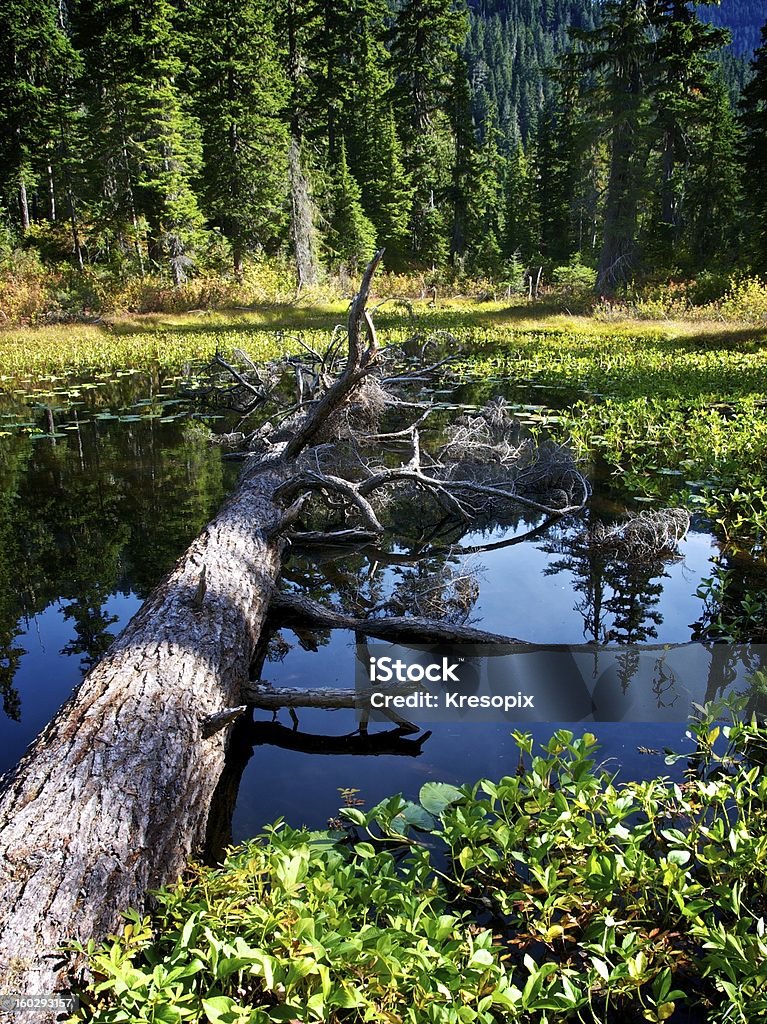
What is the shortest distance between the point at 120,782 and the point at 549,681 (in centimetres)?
254

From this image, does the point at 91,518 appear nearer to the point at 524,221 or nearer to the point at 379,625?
the point at 379,625

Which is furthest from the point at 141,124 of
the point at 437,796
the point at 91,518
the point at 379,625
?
the point at 437,796

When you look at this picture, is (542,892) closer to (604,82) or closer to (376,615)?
(376,615)

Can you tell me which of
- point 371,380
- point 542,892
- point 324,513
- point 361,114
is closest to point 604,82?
point 361,114

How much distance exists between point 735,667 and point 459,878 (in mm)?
2431

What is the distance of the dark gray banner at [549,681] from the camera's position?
392 centimetres

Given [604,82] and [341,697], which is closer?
[341,697]

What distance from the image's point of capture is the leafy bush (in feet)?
6.16

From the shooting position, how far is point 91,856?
7.69ft

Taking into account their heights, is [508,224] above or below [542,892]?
above

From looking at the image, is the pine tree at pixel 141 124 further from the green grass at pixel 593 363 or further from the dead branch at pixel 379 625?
the dead branch at pixel 379 625

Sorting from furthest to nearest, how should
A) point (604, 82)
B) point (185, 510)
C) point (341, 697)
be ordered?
point (604, 82) < point (185, 510) < point (341, 697)

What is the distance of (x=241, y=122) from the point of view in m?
28.5

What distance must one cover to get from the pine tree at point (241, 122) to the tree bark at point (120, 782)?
95.3 feet
